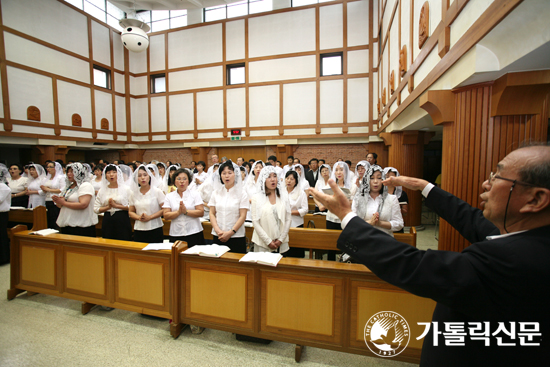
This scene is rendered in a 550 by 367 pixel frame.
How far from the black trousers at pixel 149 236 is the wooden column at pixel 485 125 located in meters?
3.47

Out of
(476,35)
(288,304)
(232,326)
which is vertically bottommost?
(232,326)

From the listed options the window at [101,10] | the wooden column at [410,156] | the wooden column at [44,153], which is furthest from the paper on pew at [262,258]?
the window at [101,10]

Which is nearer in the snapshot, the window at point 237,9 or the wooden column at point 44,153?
the wooden column at point 44,153

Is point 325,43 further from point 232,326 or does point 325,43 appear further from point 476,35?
point 232,326

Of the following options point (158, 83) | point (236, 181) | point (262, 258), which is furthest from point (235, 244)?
point (158, 83)

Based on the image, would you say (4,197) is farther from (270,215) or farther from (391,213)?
(391,213)

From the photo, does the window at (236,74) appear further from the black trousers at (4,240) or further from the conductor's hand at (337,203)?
the conductor's hand at (337,203)

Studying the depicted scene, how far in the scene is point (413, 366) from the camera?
2.35m

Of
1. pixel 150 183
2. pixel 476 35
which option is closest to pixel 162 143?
pixel 150 183

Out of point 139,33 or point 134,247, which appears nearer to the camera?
point 134,247

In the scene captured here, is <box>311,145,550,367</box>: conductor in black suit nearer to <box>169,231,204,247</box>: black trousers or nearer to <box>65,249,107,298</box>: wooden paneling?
<box>169,231,204,247</box>: black trousers

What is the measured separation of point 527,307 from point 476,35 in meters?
2.03

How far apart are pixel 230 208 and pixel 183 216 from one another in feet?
2.26

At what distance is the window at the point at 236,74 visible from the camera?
38.8ft
